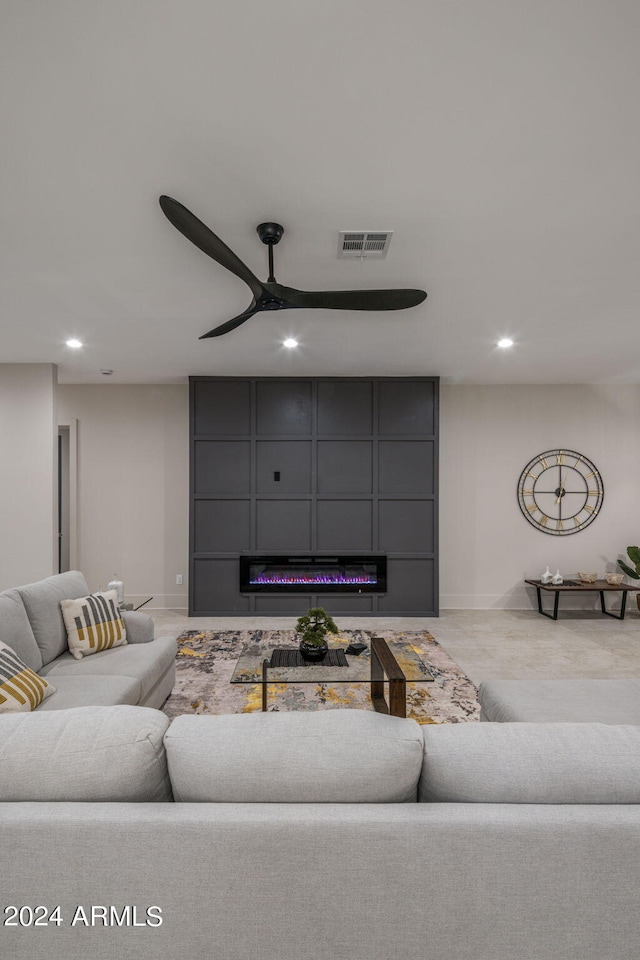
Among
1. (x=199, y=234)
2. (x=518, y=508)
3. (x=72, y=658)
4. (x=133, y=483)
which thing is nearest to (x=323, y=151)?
(x=199, y=234)

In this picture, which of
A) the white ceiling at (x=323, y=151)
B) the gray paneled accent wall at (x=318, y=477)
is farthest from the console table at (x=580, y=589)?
the white ceiling at (x=323, y=151)

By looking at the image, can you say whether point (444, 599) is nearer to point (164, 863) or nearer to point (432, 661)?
point (432, 661)

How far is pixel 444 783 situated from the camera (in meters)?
1.20

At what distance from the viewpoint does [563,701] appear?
2332mm

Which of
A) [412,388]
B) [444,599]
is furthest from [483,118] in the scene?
[444,599]

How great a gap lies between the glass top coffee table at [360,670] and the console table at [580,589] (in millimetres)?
3153

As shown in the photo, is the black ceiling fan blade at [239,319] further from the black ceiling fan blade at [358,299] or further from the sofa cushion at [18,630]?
the sofa cushion at [18,630]

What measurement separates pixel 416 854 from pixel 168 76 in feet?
7.02

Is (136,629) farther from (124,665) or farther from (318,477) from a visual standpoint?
(318,477)

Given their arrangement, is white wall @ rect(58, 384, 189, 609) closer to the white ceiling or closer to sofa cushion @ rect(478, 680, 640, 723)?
the white ceiling

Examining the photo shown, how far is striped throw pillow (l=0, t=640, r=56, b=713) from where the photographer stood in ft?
6.76

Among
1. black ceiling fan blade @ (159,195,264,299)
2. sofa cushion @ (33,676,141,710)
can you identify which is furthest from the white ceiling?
sofa cushion @ (33,676,141,710)

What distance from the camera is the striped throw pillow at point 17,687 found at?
2.06 metres

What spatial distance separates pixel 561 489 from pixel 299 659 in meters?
4.50
